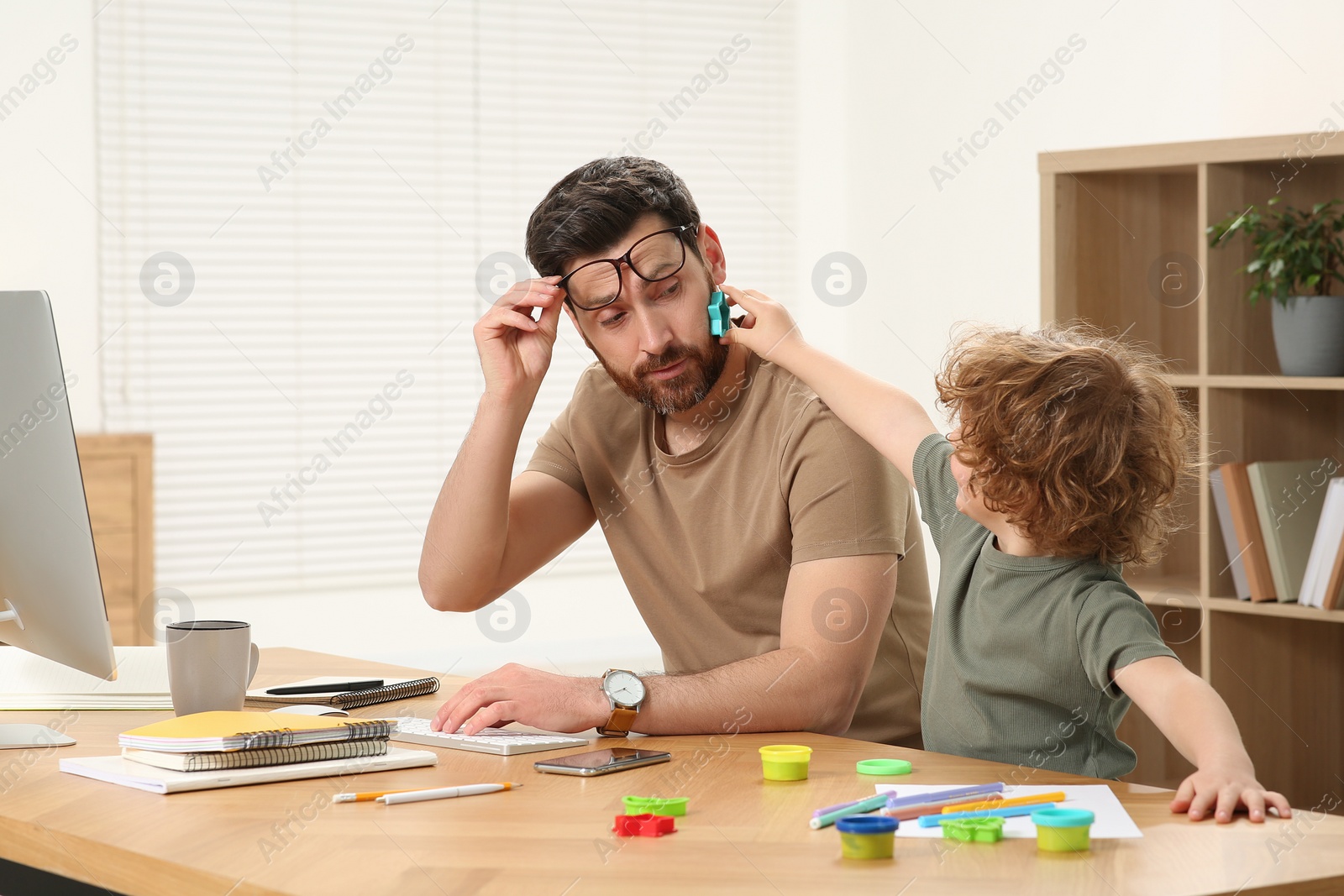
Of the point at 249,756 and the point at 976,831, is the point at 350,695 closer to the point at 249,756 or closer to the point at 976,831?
the point at 249,756

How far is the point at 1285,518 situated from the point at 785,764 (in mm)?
1831

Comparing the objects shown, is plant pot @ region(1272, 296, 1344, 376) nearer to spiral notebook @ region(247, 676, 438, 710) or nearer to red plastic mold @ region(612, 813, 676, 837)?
spiral notebook @ region(247, 676, 438, 710)

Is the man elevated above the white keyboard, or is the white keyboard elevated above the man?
the man

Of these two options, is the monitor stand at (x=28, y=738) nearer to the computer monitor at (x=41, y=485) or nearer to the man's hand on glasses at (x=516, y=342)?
the computer monitor at (x=41, y=485)

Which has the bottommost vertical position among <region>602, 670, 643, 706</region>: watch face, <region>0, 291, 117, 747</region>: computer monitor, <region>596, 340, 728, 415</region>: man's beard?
<region>602, 670, 643, 706</region>: watch face

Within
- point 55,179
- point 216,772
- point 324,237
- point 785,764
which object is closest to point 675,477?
point 785,764

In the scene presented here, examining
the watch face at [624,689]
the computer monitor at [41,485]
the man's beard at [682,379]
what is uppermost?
the man's beard at [682,379]

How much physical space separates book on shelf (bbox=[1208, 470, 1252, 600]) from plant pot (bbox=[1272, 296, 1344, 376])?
262mm

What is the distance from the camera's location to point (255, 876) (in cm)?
104

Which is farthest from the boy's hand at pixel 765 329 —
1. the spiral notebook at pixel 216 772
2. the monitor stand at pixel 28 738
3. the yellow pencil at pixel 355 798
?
the monitor stand at pixel 28 738

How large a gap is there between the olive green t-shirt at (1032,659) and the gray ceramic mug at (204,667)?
819mm

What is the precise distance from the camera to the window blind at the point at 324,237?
381cm

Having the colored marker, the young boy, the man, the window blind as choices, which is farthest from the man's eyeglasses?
the window blind

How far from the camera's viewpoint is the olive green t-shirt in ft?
4.80
